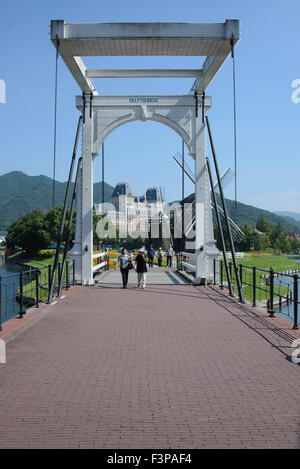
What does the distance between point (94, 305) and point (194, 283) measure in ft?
17.8

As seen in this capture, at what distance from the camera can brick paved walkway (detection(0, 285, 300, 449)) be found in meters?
3.61

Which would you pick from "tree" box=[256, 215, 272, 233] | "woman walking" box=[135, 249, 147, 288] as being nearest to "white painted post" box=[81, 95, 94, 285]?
"woman walking" box=[135, 249, 147, 288]

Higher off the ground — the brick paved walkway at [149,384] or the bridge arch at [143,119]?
the bridge arch at [143,119]

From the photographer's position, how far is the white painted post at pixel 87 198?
14672mm

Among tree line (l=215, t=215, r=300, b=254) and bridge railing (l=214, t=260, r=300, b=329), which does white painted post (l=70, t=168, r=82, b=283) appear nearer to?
bridge railing (l=214, t=260, r=300, b=329)

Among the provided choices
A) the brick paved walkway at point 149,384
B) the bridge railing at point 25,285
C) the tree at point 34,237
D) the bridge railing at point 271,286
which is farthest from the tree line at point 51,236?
the brick paved walkway at point 149,384

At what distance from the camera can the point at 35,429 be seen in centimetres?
371

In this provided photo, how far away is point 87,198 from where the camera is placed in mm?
14789

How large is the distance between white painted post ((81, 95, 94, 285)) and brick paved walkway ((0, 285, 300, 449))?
581 cm

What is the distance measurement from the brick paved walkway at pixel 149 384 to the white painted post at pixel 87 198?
5810 mm

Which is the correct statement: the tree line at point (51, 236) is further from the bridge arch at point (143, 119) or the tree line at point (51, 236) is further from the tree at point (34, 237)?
the bridge arch at point (143, 119)

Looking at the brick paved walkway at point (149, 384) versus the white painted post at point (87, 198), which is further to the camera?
the white painted post at point (87, 198)

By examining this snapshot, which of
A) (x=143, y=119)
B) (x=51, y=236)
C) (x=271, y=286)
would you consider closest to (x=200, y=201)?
(x=143, y=119)
